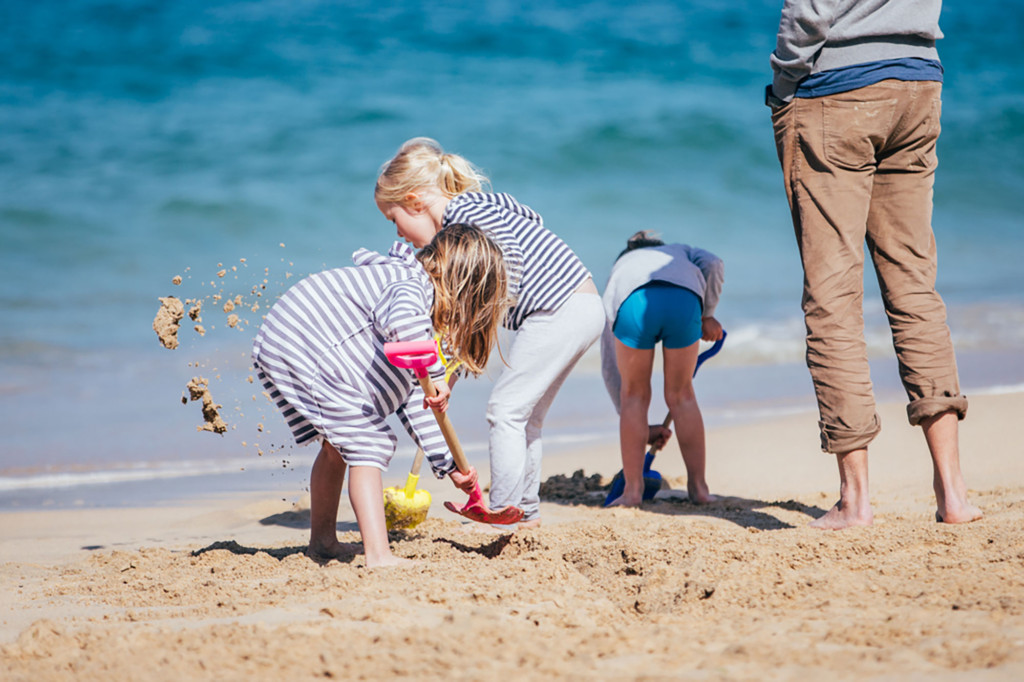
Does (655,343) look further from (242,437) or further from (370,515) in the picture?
(242,437)

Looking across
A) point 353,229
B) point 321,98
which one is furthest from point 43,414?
point 321,98

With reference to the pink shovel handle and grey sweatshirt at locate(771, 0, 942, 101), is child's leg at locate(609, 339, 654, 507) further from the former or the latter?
the pink shovel handle

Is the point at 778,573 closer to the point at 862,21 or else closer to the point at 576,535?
the point at 576,535

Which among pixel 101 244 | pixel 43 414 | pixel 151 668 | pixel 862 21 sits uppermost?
pixel 101 244

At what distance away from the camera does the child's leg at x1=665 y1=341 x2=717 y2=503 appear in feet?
12.2

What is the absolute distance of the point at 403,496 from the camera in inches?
125

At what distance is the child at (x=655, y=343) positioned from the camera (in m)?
3.64

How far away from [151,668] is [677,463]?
3.57m

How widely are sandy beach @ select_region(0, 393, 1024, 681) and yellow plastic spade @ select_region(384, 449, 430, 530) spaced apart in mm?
61

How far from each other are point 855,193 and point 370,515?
71.8 inches

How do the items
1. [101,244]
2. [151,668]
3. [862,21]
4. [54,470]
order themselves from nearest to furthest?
[151,668], [862,21], [54,470], [101,244]

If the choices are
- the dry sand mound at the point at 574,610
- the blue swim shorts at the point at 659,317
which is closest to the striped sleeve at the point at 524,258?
the blue swim shorts at the point at 659,317

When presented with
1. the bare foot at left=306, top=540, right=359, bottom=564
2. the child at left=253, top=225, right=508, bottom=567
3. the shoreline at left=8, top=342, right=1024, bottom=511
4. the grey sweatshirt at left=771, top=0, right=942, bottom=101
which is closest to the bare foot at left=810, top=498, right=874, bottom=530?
the child at left=253, top=225, right=508, bottom=567

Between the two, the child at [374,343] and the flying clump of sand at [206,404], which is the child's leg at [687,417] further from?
the flying clump of sand at [206,404]
